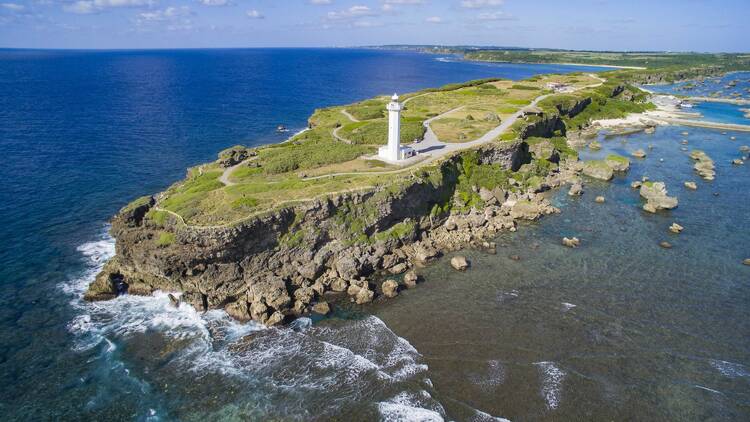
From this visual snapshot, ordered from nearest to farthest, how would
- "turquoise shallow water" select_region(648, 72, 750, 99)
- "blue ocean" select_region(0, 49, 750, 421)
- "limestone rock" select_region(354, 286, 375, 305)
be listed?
"blue ocean" select_region(0, 49, 750, 421) → "limestone rock" select_region(354, 286, 375, 305) → "turquoise shallow water" select_region(648, 72, 750, 99)

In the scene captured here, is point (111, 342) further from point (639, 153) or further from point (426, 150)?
point (639, 153)

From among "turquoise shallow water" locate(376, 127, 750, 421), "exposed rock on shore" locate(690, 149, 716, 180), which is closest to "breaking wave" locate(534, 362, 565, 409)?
"turquoise shallow water" locate(376, 127, 750, 421)

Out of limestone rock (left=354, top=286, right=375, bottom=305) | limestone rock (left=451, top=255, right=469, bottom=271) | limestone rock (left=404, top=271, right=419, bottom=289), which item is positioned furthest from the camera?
limestone rock (left=451, top=255, right=469, bottom=271)

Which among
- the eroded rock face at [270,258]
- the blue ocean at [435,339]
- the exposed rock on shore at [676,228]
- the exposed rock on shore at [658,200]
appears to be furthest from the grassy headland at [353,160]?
the exposed rock on shore at [676,228]

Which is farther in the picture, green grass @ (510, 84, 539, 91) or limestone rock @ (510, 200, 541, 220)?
green grass @ (510, 84, 539, 91)

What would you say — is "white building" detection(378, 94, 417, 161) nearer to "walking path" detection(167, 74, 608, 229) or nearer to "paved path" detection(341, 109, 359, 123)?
"walking path" detection(167, 74, 608, 229)

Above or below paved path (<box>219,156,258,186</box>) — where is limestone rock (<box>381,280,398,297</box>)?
below
